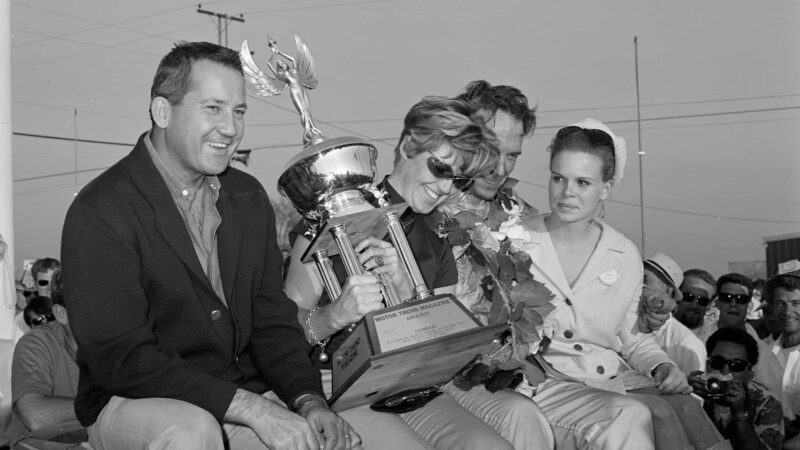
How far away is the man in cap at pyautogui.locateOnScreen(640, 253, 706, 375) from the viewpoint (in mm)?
5109

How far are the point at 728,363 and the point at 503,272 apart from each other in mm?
2264

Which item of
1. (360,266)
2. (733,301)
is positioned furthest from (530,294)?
(733,301)

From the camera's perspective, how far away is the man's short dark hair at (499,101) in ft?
13.0

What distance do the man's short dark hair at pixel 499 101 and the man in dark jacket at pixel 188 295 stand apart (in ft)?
4.12

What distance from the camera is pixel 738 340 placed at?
207 inches

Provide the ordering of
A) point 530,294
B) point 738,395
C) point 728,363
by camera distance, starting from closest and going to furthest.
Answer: point 530,294
point 738,395
point 728,363

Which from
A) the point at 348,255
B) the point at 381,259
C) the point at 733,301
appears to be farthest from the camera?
the point at 733,301

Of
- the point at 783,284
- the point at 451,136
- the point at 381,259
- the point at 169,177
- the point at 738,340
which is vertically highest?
the point at 451,136

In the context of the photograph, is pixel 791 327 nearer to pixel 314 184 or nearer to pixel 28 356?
pixel 314 184

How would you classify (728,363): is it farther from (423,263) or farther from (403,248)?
(403,248)

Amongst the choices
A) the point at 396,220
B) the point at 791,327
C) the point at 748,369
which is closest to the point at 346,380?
the point at 396,220

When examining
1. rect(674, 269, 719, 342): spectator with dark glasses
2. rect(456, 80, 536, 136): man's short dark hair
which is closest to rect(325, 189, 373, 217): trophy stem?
rect(456, 80, 536, 136): man's short dark hair

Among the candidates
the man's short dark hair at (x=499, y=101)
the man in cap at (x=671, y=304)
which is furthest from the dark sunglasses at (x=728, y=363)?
the man's short dark hair at (x=499, y=101)

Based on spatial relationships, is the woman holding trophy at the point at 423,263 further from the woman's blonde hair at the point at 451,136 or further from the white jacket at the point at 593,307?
the white jacket at the point at 593,307
